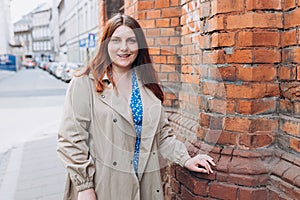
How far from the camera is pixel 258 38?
1.98m

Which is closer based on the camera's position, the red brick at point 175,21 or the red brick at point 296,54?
the red brick at point 296,54

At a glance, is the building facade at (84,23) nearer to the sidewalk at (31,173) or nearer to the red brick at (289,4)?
the red brick at (289,4)

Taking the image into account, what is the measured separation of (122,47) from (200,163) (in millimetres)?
856

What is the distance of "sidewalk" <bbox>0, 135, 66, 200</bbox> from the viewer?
14.5ft

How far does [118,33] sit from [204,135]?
0.85 meters

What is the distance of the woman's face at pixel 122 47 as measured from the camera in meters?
2.07

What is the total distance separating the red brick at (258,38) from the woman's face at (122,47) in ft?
2.10

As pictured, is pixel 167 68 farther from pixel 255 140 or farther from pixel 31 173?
pixel 31 173

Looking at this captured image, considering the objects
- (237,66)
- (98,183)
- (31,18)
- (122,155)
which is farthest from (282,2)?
(31,18)

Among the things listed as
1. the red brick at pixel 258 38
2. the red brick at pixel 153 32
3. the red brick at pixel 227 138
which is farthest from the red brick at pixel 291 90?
the red brick at pixel 153 32

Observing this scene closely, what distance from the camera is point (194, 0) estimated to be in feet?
8.75

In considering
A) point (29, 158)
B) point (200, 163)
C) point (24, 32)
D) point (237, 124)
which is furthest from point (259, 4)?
point (24, 32)

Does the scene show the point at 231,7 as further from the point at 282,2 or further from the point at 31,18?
the point at 31,18

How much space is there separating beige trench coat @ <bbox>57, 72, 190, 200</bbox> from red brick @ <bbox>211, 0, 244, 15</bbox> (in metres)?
0.69
